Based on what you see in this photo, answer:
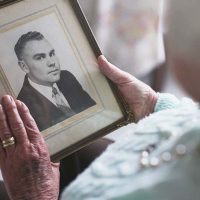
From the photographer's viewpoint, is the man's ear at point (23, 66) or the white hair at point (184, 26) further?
the man's ear at point (23, 66)

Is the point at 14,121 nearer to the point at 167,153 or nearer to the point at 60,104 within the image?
the point at 60,104

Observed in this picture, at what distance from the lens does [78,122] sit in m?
0.88

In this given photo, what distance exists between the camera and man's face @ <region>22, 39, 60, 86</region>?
2.81 feet

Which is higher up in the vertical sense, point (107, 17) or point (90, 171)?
point (107, 17)

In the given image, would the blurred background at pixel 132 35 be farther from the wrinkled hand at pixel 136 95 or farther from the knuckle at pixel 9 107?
the knuckle at pixel 9 107

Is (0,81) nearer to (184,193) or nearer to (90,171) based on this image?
(90,171)

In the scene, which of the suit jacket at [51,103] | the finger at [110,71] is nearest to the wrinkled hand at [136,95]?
the finger at [110,71]

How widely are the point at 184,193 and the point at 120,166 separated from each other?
3.9 inches

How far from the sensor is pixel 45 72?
2.86 ft

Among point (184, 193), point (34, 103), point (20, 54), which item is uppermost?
point (20, 54)

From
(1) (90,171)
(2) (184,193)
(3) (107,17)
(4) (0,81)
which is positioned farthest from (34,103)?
(3) (107,17)

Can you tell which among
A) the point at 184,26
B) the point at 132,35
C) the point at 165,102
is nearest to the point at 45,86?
the point at 165,102

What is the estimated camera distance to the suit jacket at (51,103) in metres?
0.85

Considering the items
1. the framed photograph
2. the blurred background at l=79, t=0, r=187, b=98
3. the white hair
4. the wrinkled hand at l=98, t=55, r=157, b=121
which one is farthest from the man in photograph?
the blurred background at l=79, t=0, r=187, b=98
